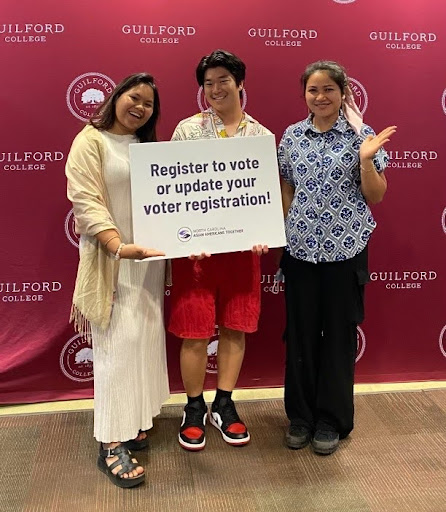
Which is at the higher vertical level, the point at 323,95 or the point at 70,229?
the point at 323,95

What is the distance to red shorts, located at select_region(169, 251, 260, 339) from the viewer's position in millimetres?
2316

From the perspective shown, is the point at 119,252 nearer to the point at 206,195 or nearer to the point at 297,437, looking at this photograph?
the point at 206,195

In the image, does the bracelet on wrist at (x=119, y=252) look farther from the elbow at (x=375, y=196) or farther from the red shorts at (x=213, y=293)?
the elbow at (x=375, y=196)

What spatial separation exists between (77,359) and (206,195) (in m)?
1.22

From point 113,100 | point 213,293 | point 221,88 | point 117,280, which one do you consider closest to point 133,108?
point 113,100

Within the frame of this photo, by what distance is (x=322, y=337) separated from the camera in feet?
7.86

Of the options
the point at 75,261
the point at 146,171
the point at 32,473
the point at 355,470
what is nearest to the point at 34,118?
the point at 75,261

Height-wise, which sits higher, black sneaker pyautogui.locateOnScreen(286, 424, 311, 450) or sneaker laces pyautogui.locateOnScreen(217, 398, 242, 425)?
sneaker laces pyautogui.locateOnScreen(217, 398, 242, 425)

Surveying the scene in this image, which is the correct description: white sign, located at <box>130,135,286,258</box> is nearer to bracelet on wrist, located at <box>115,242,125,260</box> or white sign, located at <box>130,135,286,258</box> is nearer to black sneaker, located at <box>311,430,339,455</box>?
bracelet on wrist, located at <box>115,242,125,260</box>

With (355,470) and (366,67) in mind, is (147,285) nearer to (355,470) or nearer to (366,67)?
(355,470)

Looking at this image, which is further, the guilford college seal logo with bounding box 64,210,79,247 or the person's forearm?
the guilford college seal logo with bounding box 64,210,79,247

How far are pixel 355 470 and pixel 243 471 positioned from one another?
1.43 feet

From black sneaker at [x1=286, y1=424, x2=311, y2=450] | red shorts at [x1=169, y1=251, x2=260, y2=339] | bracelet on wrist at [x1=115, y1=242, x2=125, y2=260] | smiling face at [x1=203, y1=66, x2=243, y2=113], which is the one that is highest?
smiling face at [x1=203, y1=66, x2=243, y2=113]

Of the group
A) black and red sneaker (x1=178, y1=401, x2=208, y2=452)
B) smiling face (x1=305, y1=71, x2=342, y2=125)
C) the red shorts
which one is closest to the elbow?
smiling face (x1=305, y1=71, x2=342, y2=125)
